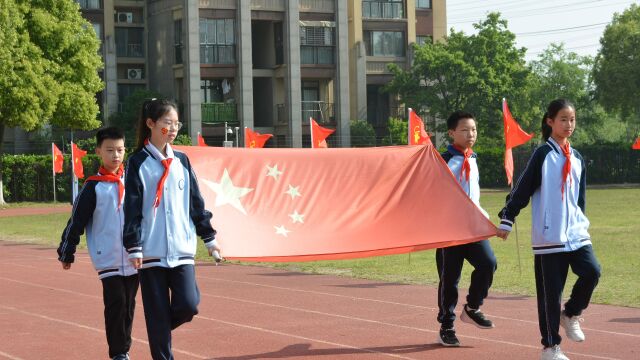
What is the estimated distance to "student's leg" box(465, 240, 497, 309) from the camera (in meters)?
9.99

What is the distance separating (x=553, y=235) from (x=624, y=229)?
1861cm

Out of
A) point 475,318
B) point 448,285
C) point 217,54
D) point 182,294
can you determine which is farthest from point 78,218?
point 217,54

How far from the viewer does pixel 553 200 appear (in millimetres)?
8844

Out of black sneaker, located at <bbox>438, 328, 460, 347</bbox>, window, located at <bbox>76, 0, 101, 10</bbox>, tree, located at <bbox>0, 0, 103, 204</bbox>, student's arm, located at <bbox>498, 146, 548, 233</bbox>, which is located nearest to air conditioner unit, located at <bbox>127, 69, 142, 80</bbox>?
window, located at <bbox>76, 0, 101, 10</bbox>

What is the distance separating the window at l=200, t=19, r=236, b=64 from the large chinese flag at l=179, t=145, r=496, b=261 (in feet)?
157

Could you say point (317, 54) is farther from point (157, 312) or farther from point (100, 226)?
point (157, 312)

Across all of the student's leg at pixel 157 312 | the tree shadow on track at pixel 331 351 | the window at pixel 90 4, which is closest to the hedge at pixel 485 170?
the window at pixel 90 4

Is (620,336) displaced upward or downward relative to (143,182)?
downward

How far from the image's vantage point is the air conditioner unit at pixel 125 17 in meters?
63.5

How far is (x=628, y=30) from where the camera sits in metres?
65.1

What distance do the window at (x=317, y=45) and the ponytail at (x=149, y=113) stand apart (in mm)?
54701

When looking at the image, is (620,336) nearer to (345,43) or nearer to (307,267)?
(307,267)

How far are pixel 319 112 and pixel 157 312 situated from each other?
56.0 metres

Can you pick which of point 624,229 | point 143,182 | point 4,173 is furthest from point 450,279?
point 4,173
